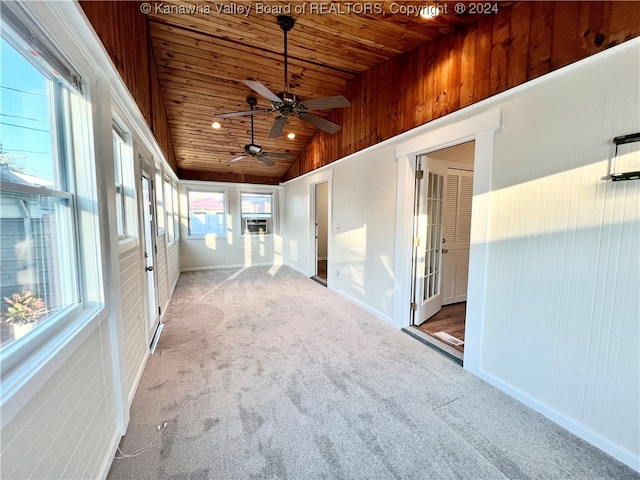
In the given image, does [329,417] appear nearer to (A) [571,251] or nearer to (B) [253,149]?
(A) [571,251]

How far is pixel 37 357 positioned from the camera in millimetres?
982

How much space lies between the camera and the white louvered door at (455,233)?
3928mm

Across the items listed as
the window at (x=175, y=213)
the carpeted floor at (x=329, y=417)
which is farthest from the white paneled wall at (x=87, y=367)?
the window at (x=175, y=213)

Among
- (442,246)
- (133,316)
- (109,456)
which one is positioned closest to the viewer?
(109,456)

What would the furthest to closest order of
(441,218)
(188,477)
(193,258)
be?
(193,258)
(441,218)
(188,477)

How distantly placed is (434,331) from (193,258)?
229 inches

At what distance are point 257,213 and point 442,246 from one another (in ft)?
16.8

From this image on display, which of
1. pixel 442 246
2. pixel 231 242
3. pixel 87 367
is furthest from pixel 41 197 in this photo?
pixel 231 242

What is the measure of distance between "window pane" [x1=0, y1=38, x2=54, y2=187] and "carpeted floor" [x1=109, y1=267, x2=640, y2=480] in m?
1.57

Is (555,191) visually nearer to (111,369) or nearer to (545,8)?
(545,8)

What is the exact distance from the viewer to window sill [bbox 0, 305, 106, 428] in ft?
2.67

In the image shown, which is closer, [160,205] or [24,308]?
[24,308]

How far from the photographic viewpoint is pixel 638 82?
4.75 ft

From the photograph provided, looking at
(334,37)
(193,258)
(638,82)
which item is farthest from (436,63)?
(193,258)
